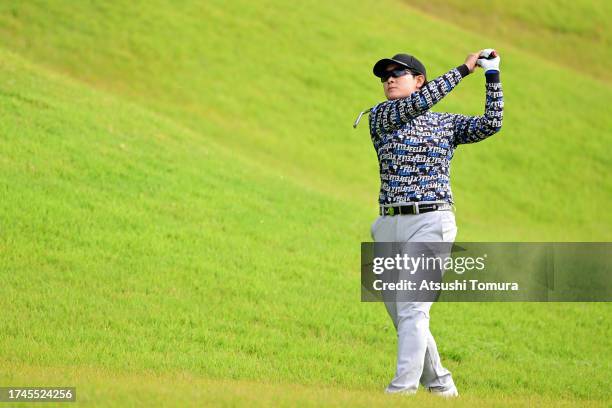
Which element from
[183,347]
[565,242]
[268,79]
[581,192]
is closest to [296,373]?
[183,347]

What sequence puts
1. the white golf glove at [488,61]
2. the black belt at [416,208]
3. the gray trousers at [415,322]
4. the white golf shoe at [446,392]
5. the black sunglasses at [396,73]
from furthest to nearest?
1. the black sunglasses at [396,73]
2. the white golf shoe at [446,392]
3. the black belt at [416,208]
4. the white golf glove at [488,61]
5. the gray trousers at [415,322]

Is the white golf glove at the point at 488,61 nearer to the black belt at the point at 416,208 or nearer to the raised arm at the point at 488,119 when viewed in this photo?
the raised arm at the point at 488,119

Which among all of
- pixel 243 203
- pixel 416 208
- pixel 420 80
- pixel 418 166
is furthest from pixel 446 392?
pixel 243 203

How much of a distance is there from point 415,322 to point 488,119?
1.74 m

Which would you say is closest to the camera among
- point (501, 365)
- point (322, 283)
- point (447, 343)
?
point (501, 365)

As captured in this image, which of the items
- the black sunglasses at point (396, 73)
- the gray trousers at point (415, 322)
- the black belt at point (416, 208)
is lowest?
the gray trousers at point (415, 322)

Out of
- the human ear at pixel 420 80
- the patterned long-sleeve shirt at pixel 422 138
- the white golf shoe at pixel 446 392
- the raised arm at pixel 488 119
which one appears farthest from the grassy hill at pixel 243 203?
the human ear at pixel 420 80

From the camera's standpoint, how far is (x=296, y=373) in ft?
31.3

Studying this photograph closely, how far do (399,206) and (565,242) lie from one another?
48.8 feet

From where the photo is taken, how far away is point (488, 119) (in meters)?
7.46

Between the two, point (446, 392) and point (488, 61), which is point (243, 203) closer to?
point (446, 392)

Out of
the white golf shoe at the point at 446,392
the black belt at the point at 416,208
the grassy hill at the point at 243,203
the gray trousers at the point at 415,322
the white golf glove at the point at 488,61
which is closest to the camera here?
the gray trousers at the point at 415,322

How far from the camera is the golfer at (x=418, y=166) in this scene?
727 centimetres

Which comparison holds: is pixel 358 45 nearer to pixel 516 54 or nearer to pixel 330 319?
pixel 516 54
